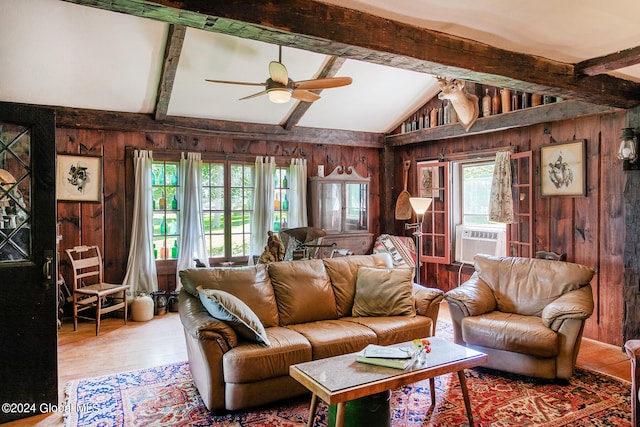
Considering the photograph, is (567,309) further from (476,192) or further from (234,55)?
(234,55)

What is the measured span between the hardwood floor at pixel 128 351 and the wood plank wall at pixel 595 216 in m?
0.47

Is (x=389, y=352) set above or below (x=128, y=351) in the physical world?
above

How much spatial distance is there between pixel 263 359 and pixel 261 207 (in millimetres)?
3527

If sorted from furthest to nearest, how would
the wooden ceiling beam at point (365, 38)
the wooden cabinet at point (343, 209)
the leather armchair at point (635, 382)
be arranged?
the wooden cabinet at point (343, 209)
the leather armchair at point (635, 382)
the wooden ceiling beam at point (365, 38)

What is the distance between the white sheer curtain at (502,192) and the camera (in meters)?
5.27

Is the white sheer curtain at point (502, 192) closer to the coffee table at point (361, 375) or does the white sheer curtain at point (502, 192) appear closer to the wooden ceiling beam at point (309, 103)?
the wooden ceiling beam at point (309, 103)

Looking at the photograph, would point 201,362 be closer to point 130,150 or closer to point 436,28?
point 436,28

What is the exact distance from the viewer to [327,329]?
337cm

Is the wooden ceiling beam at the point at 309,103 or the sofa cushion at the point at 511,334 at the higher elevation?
the wooden ceiling beam at the point at 309,103

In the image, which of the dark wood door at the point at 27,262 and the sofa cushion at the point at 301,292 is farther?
the sofa cushion at the point at 301,292

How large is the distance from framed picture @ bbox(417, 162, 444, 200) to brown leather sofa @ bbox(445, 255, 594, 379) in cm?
222

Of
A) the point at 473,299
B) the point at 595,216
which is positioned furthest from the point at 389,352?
the point at 595,216

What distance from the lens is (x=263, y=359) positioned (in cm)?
287

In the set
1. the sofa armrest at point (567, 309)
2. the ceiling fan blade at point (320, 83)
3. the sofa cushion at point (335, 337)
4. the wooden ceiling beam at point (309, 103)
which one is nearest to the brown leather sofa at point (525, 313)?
the sofa armrest at point (567, 309)
